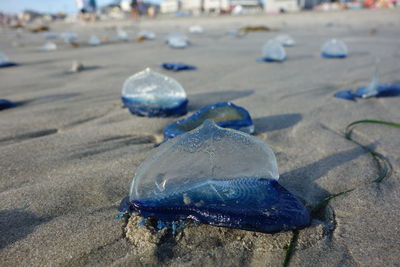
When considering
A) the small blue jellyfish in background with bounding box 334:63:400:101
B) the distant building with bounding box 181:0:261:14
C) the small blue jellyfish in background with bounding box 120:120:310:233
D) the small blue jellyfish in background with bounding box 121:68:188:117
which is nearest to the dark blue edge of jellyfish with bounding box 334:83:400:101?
the small blue jellyfish in background with bounding box 334:63:400:101

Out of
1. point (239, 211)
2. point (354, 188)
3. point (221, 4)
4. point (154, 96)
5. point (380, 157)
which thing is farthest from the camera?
point (221, 4)

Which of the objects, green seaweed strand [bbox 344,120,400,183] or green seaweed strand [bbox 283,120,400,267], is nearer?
green seaweed strand [bbox 283,120,400,267]

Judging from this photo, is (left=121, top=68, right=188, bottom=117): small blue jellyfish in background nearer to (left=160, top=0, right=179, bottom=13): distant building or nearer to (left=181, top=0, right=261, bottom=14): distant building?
(left=181, top=0, right=261, bottom=14): distant building

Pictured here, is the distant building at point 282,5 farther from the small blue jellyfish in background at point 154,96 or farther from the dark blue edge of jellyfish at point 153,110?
the dark blue edge of jellyfish at point 153,110

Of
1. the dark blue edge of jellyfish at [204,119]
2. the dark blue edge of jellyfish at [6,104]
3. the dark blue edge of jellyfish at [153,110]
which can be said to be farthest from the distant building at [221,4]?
the dark blue edge of jellyfish at [204,119]

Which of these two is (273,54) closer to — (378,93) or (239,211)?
(378,93)

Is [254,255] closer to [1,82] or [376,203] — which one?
[376,203]

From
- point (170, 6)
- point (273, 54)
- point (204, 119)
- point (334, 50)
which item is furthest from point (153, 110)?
point (170, 6)
